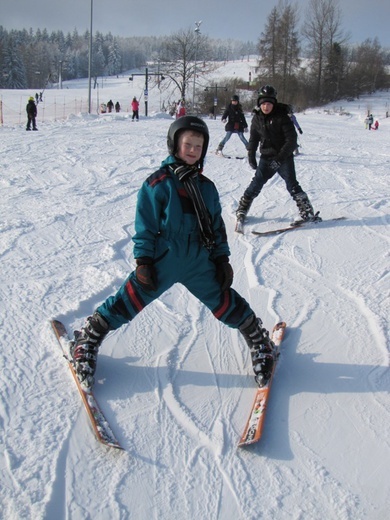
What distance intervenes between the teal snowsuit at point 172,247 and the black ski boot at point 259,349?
11 centimetres

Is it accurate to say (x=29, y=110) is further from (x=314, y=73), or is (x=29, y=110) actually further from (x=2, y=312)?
(x=314, y=73)

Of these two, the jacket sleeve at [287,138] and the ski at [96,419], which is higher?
the jacket sleeve at [287,138]

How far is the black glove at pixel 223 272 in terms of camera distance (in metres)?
2.51

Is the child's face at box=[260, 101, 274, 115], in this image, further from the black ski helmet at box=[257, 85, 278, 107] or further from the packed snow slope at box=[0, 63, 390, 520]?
the packed snow slope at box=[0, 63, 390, 520]

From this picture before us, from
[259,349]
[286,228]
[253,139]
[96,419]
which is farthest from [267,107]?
[96,419]

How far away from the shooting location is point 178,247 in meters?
2.41

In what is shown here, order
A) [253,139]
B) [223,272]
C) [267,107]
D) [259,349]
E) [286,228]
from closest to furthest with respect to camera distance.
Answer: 1. [223,272]
2. [259,349]
3. [267,107]
4. [253,139]
5. [286,228]

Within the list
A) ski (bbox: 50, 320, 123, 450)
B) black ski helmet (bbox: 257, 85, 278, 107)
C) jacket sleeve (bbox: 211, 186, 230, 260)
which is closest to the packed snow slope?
ski (bbox: 50, 320, 123, 450)

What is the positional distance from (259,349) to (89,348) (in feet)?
3.28

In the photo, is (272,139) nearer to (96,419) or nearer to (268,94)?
(268,94)

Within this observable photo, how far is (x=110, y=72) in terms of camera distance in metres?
124

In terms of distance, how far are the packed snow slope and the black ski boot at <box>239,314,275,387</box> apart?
0.11 m

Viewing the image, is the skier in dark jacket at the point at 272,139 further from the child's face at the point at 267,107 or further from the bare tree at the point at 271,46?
the bare tree at the point at 271,46

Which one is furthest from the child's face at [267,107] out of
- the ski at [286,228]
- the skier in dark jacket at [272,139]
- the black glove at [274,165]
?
the ski at [286,228]
